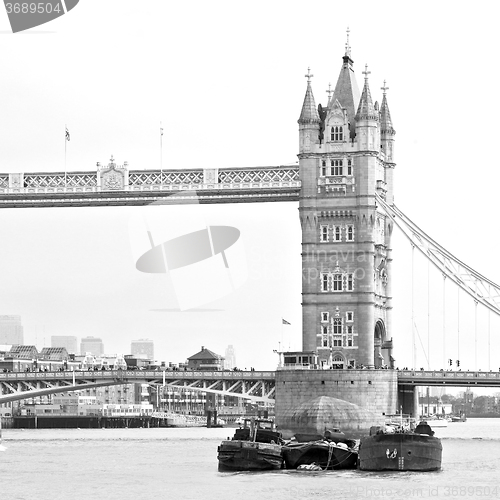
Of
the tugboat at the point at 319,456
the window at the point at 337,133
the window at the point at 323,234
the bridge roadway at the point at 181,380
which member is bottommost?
the tugboat at the point at 319,456

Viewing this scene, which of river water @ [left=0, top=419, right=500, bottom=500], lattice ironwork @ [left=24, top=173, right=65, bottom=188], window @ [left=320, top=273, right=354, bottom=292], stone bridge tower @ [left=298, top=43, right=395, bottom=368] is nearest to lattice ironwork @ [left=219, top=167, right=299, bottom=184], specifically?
stone bridge tower @ [left=298, top=43, right=395, bottom=368]

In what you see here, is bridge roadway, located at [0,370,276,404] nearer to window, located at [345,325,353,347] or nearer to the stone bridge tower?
the stone bridge tower

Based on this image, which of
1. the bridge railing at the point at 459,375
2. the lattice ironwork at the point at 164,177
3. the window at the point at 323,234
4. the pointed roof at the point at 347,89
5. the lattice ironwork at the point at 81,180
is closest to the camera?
the bridge railing at the point at 459,375

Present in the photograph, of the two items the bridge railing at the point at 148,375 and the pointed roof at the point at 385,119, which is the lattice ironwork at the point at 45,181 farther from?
the pointed roof at the point at 385,119

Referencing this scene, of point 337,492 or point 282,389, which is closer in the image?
point 337,492

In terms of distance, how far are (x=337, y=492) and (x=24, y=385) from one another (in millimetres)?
57223

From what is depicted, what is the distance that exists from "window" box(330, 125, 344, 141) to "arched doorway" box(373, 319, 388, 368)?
13.9 meters

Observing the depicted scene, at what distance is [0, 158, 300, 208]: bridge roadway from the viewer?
121 metres

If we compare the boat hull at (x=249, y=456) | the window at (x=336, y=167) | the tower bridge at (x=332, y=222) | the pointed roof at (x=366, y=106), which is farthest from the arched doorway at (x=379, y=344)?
the boat hull at (x=249, y=456)

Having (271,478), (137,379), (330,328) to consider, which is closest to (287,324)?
(330,328)

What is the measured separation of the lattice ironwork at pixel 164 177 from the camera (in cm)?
12250

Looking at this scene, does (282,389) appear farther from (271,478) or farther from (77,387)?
(271,478)

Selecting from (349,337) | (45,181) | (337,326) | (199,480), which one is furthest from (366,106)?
(199,480)

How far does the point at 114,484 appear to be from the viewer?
80.7 metres
